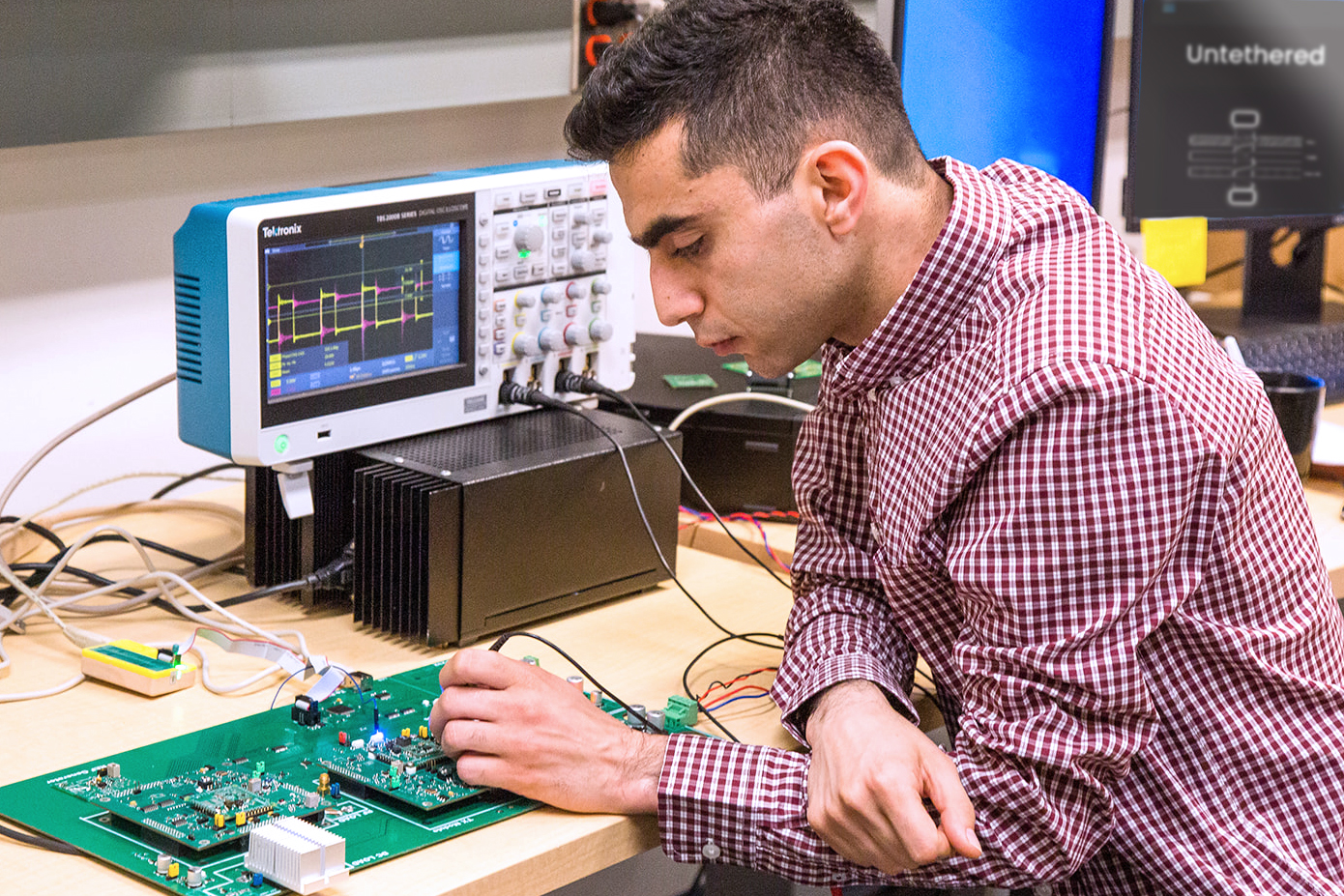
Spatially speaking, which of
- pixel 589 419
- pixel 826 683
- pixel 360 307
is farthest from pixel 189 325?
pixel 826 683

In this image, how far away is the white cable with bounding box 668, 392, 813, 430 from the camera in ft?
5.66

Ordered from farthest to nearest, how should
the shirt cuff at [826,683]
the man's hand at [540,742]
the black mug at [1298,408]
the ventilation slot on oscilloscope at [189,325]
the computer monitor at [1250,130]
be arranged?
the computer monitor at [1250,130], the black mug at [1298,408], the ventilation slot on oscilloscope at [189,325], the shirt cuff at [826,683], the man's hand at [540,742]

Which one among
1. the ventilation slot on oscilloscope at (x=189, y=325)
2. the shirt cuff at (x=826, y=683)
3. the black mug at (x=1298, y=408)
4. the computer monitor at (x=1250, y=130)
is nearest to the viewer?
the shirt cuff at (x=826, y=683)

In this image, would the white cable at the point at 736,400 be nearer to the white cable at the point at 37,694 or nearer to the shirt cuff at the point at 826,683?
the shirt cuff at the point at 826,683

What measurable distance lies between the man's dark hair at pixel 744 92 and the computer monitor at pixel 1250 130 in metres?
1.26

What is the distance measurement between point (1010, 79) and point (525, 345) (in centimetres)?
86

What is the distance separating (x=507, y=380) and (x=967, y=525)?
0.62 m

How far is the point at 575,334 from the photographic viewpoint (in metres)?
1.60

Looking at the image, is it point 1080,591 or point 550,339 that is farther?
point 550,339

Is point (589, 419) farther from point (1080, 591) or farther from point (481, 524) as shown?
point (1080, 591)

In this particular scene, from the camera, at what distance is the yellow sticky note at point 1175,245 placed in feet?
7.75

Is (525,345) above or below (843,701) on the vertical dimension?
above

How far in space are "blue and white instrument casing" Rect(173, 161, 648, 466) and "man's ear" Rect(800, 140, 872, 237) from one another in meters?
0.44

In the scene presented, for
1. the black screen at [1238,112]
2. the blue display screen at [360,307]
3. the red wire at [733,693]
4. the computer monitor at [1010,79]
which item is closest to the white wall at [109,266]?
the blue display screen at [360,307]
